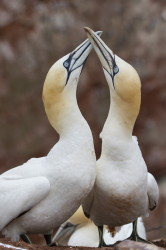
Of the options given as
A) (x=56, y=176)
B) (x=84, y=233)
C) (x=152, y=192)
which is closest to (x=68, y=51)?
(x=84, y=233)

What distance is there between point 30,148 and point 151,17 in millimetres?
2756

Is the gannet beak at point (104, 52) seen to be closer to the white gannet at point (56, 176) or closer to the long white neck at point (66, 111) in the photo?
the white gannet at point (56, 176)

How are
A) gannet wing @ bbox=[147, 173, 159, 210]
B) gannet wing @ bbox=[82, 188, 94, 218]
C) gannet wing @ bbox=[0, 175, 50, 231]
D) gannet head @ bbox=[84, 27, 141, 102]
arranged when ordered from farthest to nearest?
1. gannet wing @ bbox=[147, 173, 159, 210]
2. gannet wing @ bbox=[82, 188, 94, 218]
3. gannet head @ bbox=[84, 27, 141, 102]
4. gannet wing @ bbox=[0, 175, 50, 231]

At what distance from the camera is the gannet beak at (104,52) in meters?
8.01

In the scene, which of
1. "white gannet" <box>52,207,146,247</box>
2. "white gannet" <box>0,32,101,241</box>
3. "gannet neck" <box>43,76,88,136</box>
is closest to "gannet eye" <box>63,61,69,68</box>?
"white gannet" <box>0,32,101,241</box>

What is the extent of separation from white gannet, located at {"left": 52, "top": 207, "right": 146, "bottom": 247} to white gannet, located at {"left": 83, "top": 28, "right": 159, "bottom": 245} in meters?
1.63

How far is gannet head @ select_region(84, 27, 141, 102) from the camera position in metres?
7.88

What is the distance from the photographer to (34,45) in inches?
628

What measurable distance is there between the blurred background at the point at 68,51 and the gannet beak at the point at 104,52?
7530 millimetres

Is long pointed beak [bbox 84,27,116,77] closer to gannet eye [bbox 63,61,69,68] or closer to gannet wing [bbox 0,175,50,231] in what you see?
gannet eye [bbox 63,61,69,68]

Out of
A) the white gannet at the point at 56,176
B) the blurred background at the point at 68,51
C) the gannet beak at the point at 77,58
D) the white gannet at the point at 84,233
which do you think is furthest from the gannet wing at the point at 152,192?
the blurred background at the point at 68,51

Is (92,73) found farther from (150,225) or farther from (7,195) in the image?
(7,195)

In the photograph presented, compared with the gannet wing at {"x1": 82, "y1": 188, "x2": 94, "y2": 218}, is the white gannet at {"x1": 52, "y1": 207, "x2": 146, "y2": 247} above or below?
below

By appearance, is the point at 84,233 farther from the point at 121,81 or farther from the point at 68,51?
the point at 68,51
